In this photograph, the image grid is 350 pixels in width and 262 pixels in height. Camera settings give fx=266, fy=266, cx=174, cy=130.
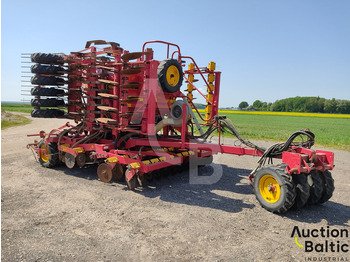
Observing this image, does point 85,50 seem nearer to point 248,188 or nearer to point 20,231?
point 20,231

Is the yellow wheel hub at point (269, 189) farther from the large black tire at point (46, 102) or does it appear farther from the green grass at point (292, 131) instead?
the green grass at point (292, 131)

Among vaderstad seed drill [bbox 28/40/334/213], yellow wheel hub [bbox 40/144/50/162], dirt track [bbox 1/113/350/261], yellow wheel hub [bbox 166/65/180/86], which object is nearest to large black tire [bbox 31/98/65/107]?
vaderstad seed drill [bbox 28/40/334/213]

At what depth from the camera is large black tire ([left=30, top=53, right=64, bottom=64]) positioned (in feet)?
25.2

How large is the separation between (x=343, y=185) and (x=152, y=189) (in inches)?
196

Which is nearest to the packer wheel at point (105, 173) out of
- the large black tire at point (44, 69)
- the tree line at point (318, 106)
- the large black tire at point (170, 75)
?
the large black tire at point (170, 75)

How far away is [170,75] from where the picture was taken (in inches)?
257

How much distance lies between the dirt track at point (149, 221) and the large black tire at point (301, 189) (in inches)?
9.9

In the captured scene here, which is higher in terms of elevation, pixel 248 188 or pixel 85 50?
pixel 85 50

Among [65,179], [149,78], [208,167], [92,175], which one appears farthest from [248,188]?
[65,179]

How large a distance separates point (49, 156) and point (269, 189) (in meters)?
6.43

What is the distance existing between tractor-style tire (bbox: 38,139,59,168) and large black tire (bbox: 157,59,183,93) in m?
4.13

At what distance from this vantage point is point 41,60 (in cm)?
769

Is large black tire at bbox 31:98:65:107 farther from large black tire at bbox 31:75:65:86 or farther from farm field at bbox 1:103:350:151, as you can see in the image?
farm field at bbox 1:103:350:151

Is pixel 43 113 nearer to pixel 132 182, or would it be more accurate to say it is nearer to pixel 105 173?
pixel 105 173
